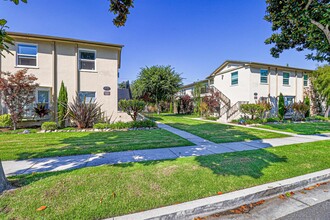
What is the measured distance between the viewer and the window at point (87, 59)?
11.8 metres

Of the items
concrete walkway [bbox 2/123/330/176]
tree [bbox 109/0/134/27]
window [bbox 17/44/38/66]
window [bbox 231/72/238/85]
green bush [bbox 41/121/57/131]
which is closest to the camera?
concrete walkway [bbox 2/123/330/176]

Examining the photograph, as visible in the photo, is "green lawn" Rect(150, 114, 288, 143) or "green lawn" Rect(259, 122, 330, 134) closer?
"green lawn" Rect(150, 114, 288, 143)

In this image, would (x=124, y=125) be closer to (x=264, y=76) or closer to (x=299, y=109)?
(x=264, y=76)

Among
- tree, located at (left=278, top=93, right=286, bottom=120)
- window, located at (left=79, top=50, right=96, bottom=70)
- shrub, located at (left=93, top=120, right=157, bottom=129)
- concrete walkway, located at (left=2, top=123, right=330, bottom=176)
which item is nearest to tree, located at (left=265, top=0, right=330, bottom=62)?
concrete walkway, located at (left=2, top=123, right=330, bottom=176)

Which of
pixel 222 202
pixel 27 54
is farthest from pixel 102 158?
pixel 27 54

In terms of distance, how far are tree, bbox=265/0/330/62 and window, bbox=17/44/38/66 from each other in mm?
14392

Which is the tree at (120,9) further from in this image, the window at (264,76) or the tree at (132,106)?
the window at (264,76)

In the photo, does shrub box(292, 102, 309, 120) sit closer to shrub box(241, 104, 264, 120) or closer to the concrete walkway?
shrub box(241, 104, 264, 120)

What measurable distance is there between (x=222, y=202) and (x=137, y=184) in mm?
1677

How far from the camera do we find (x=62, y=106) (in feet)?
35.4

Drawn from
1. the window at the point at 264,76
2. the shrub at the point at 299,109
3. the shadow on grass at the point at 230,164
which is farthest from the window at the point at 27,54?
the shrub at the point at 299,109

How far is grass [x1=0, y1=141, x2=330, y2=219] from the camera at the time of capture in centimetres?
265

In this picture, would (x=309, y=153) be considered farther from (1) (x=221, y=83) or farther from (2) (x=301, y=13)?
(1) (x=221, y=83)

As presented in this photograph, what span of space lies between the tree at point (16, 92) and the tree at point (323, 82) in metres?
27.1
